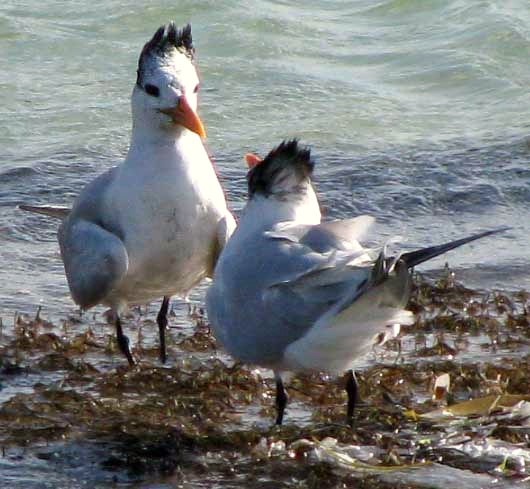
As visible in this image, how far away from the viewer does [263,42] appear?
39.7 feet

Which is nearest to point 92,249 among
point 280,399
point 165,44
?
point 165,44

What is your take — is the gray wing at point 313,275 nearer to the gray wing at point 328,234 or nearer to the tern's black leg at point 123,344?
the gray wing at point 328,234

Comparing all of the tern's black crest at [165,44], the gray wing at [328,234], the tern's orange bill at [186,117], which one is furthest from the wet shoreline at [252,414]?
the tern's black crest at [165,44]

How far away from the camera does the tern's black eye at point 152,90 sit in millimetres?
5992

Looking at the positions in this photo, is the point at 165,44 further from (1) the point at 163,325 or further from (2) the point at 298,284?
(2) the point at 298,284

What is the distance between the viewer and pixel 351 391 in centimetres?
534

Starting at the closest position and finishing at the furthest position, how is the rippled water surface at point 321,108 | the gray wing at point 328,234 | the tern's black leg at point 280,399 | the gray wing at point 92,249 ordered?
the gray wing at point 328,234 → the tern's black leg at point 280,399 → the gray wing at point 92,249 → the rippled water surface at point 321,108

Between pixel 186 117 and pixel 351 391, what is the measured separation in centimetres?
141

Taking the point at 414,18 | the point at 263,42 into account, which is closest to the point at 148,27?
the point at 263,42

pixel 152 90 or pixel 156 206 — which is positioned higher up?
pixel 152 90

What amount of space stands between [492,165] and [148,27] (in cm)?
450

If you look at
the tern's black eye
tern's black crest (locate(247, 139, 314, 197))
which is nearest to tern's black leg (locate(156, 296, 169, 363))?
the tern's black eye

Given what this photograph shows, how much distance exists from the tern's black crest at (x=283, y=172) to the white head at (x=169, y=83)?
558 mm

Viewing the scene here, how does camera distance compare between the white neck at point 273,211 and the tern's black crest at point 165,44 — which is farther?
the tern's black crest at point 165,44
